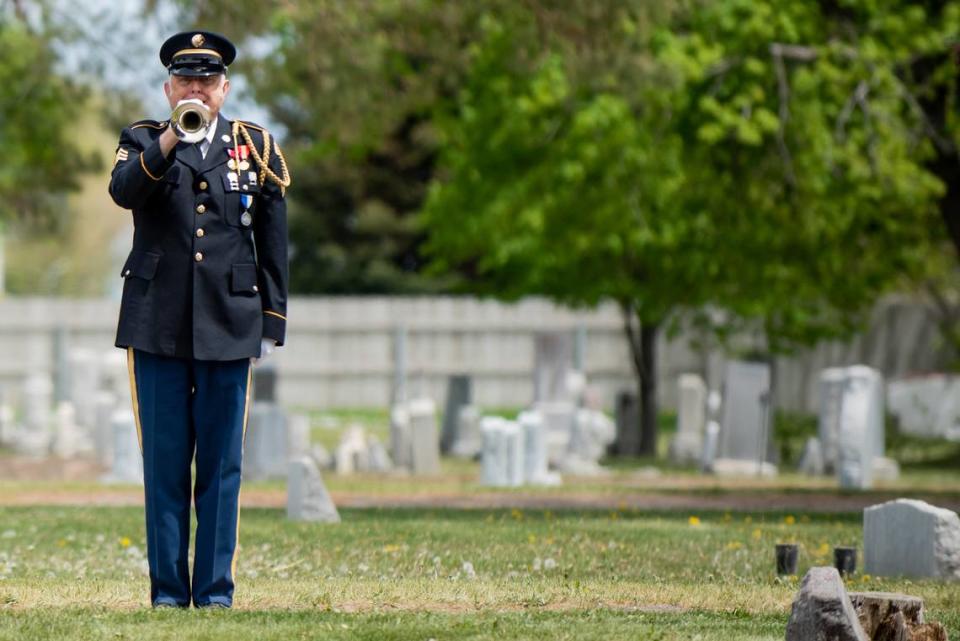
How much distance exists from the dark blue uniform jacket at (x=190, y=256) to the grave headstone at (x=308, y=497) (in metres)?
5.95

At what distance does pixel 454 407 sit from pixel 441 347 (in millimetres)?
11720

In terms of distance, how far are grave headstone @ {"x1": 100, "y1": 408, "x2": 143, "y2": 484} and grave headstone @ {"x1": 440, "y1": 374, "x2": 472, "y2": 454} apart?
7.44 metres

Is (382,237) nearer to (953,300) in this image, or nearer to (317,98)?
(953,300)

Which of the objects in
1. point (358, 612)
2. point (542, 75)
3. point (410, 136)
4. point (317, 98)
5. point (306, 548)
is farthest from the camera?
point (410, 136)

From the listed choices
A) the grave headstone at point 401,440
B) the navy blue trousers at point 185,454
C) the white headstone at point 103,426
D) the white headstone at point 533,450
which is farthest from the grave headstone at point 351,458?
the navy blue trousers at point 185,454

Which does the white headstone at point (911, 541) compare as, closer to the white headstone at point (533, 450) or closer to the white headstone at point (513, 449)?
the white headstone at point (513, 449)

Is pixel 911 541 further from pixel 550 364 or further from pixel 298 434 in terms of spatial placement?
pixel 298 434

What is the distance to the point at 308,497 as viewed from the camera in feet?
44.3

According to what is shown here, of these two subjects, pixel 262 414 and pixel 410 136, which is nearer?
pixel 262 414

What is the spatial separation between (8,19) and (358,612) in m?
22.8

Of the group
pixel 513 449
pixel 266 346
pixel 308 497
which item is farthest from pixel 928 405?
pixel 266 346

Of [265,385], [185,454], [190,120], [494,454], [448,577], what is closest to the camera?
[190,120]

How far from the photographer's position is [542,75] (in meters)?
25.3

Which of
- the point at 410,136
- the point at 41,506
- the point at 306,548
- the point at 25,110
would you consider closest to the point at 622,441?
the point at 25,110
